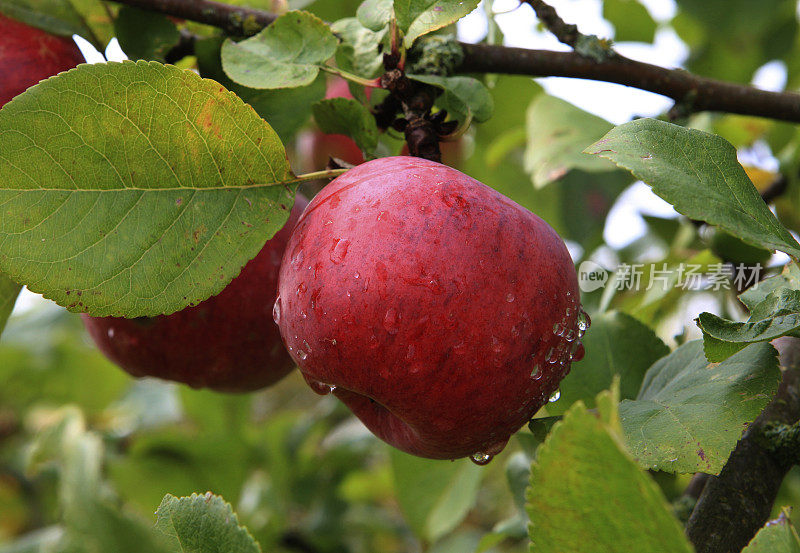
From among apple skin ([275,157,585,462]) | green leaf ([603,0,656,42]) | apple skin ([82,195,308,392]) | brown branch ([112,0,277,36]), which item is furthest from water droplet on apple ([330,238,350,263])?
green leaf ([603,0,656,42])

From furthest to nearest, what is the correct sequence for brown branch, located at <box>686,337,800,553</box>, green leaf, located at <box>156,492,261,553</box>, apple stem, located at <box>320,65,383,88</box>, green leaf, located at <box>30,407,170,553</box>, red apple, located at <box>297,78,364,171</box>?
1. red apple, located at <box>297,78,364,171</box>
2. apple stem, located at <box>320,65,383,88</box>
3. brown branch, located at <box>686,337,800,553</box>
4. green leaf, located at <box>156,492,261,553</box>
5. green leaf, located at <box>30,407,170,553</box>

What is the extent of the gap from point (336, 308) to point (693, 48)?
1.25 metres

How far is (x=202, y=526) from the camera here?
46 cm

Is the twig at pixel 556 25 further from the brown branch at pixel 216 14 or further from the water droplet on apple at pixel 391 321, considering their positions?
the water droplet on apple at pixel 391 321

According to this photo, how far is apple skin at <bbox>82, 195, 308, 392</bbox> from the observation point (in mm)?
723

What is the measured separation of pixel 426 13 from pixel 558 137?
415 mm

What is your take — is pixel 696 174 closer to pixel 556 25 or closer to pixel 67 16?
pixel 556 25

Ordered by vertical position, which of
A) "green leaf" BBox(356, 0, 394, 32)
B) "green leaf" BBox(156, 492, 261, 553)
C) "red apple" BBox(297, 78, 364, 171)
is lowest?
"red apple" BBox(297, 78, 364, 171)

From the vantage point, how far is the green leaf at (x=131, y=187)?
538mm

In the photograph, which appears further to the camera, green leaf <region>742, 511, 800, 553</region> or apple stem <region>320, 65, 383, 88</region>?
apple stem <region>320, 65, 383, 88</region>

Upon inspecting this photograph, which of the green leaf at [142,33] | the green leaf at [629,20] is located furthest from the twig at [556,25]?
the green leaf at [629,20]

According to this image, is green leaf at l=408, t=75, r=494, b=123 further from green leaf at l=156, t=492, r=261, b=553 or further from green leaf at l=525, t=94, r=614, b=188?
green leaf at l=156, t=492, r=261, b=553

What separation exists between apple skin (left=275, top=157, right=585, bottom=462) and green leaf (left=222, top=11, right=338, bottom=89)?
0.49ft

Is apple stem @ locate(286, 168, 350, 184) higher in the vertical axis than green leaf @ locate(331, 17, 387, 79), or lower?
lower
